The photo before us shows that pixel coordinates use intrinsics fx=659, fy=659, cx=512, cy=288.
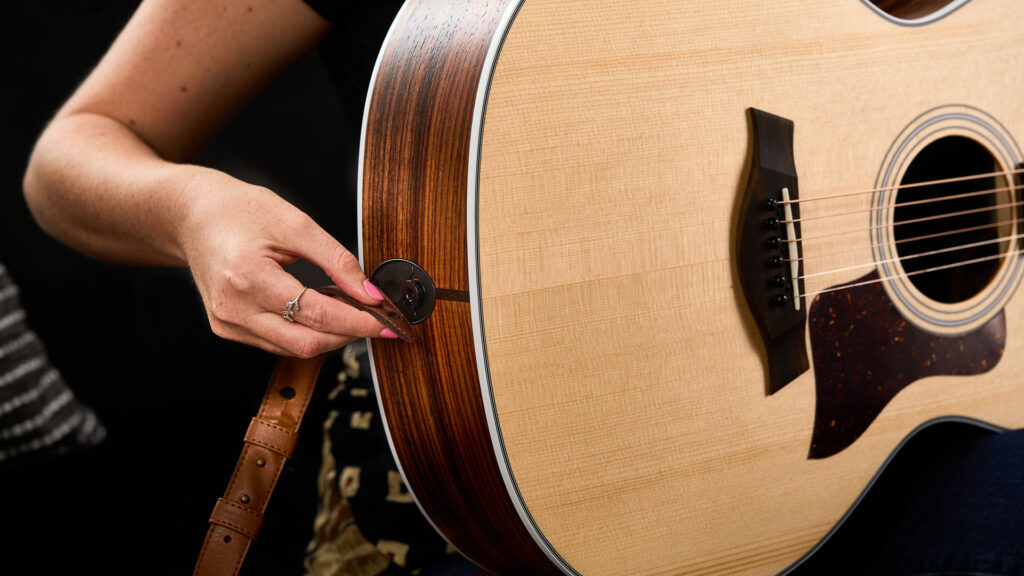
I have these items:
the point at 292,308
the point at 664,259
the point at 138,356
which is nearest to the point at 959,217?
the point at 664,259

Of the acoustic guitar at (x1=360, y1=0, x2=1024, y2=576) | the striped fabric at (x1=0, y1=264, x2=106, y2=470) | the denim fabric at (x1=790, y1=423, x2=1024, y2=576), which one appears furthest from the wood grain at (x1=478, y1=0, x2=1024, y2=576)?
the striped fabric at (x1=0, y1=264, x2=106, y2=470)

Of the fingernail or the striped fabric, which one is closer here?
the fingernail

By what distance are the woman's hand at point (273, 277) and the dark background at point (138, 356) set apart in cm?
46

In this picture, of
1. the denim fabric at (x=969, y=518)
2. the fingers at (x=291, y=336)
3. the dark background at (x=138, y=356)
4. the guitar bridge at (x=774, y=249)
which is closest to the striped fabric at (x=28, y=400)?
the dark background at (x=138, y=356)

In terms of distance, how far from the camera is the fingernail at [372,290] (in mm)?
531

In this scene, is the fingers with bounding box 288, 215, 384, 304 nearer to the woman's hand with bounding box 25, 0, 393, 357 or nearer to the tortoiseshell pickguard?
the woman's hand with bounding box 25, 0, 393, 357

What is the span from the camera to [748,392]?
63 cm

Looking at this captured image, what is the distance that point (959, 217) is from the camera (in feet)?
2.79

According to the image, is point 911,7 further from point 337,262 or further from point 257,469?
point 257,469

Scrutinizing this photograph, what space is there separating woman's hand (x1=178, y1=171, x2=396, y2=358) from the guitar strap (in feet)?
0.24

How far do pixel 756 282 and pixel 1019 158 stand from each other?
1.52 feet

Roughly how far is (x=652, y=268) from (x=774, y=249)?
0.14 m

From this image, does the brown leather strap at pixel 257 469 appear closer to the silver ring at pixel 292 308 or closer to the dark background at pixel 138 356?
the silver ring at pixel 292 308

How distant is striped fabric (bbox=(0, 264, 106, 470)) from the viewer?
3.18ft
